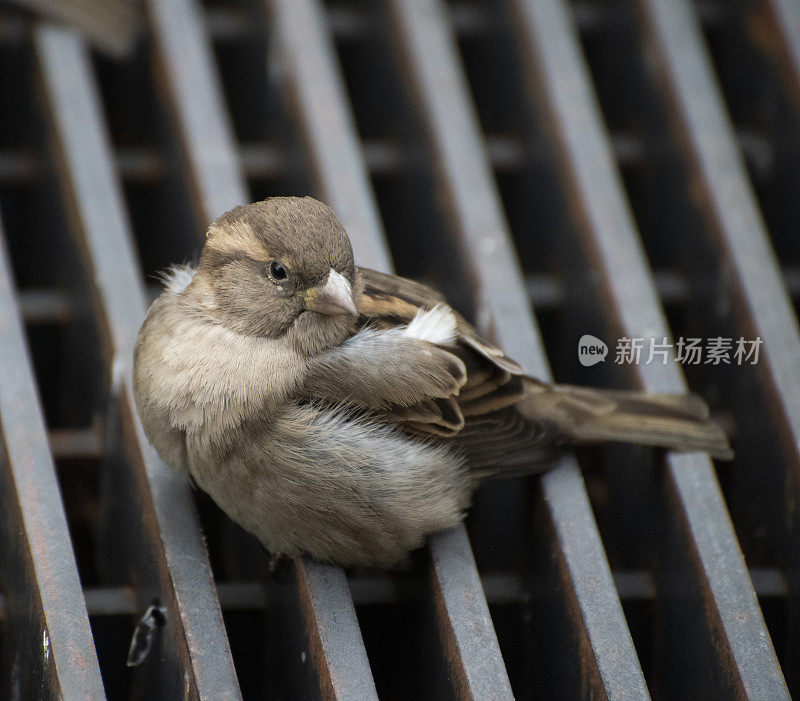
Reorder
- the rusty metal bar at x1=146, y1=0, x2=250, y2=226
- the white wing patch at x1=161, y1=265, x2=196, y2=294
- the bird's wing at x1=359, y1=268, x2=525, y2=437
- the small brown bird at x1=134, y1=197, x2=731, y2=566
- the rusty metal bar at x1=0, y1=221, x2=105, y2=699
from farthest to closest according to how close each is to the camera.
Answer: the rusty metal bar at x1=146, y1=0, x2=250, y2=226 → the white wing patch at x1=161, y1=265, x2=196, y2=294 → the bird's wing at x1=359, y1=268, x2=525, y2=437 → the small brown bird at x1=134, y1=197, x2=731, y2=566 → the rusty metal bar at x1=0, y1=221, x2=105, y2=699

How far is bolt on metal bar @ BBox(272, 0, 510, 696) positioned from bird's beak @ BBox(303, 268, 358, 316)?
1.91 feet

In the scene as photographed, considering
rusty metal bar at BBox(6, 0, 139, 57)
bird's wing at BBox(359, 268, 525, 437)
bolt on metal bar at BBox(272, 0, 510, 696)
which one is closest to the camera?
bolt on metal bar at BBox(272, 0, 510, 696)

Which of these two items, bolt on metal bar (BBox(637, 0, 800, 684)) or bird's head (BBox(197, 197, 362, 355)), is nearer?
bird's head (BBox(197, 197, 362, 355))

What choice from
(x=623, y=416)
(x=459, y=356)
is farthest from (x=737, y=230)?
(x=459, y=356)

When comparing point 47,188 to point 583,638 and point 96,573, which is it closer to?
point 96,573

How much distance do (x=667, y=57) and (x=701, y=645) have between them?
199cm

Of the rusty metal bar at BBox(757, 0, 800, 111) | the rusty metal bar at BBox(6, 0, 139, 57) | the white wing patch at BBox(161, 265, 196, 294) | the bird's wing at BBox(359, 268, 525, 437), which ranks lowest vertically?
the bird's wing at BBox(359, 268, 525, 437)

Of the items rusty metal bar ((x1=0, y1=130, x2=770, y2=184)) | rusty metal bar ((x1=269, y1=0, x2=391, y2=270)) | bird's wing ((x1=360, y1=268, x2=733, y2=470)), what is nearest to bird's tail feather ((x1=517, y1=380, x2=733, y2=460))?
bird's wing ((x1=360, y1=268, x2=733, y2=470))

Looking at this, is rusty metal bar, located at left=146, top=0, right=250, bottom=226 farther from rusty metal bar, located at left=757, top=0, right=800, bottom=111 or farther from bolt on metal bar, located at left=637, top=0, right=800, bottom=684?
rusty metal bar, located at left=757, top=0, right=800, bottom=111

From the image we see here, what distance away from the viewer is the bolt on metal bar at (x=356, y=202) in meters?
2.40

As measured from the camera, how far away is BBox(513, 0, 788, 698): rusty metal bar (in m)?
2.52

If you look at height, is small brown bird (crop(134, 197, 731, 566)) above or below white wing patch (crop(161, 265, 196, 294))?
below

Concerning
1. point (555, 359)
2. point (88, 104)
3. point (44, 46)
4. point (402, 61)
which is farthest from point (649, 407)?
point (44, 46)

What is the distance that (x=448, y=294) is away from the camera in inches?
132
